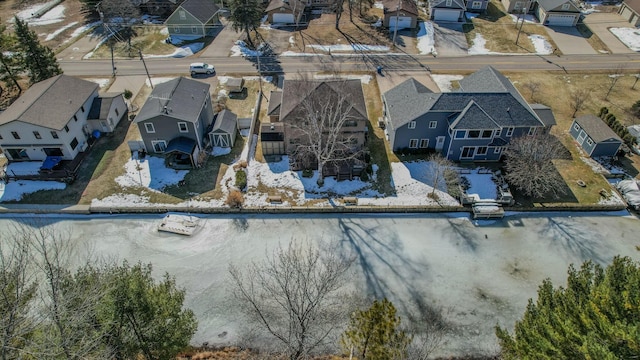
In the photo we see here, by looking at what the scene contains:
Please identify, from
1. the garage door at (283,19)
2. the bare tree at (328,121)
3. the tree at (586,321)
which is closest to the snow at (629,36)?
the bare tree at (328,121)

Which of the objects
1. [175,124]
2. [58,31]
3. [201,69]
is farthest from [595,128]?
[58,31]

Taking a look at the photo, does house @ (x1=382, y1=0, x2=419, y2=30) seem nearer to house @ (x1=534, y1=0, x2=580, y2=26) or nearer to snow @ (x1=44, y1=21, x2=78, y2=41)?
house @ (x1=534, y1=0, x2=580, y2=26)

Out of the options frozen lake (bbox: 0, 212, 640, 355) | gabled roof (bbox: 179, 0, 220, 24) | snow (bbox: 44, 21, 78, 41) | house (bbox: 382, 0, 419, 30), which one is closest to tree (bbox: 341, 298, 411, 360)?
frozen lake (bbox: 0, 212, 640, 355)

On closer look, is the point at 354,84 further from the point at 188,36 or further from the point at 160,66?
the point at 188,36

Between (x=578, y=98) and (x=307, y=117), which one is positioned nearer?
(x=307, y=117)

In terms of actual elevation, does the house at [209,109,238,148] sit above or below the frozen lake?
above

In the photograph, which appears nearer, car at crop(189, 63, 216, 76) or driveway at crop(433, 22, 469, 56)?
car at crop(189, 63, 216, 76)

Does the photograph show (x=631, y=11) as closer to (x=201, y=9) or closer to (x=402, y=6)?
(x=402, y=6)
